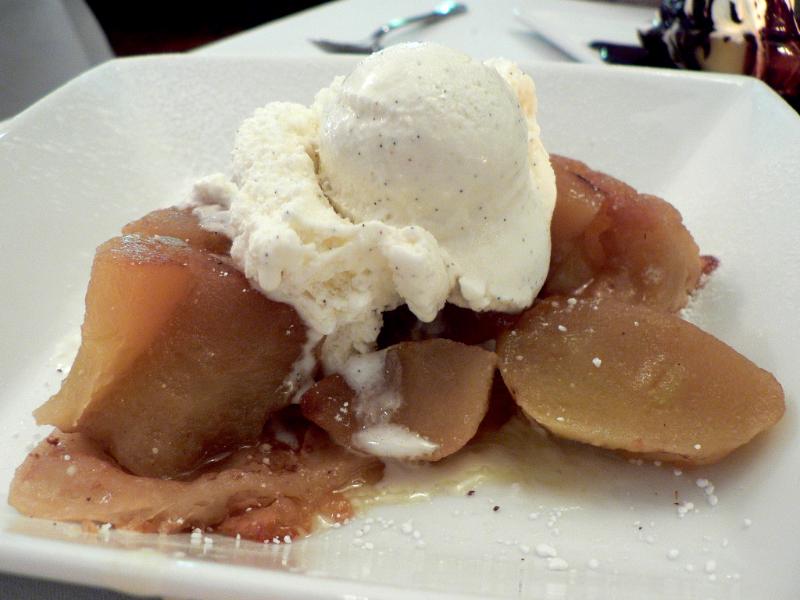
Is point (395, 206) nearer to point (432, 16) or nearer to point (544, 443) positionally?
point (544, 443)

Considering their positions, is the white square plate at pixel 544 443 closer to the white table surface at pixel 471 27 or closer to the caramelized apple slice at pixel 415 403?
the caramelized apple slice at pixel 415 403

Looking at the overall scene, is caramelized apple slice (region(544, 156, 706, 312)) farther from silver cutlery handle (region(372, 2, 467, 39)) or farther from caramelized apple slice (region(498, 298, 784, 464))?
silver cutlery handle (region(372, 2, 467, 39))

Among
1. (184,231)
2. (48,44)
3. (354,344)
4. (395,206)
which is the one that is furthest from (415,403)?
(48,44)

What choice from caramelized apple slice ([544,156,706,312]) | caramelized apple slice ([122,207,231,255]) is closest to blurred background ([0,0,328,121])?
caramelized apple slice ([122,207,231,255])

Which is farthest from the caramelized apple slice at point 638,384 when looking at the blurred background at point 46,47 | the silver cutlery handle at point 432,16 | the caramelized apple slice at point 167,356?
the blurred background at point 46,47

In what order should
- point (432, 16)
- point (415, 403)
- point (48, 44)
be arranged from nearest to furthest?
1. point (415, 403)
2. point (432, 16)
3. point (48, 44)

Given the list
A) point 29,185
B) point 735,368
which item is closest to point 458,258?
point 735,368
